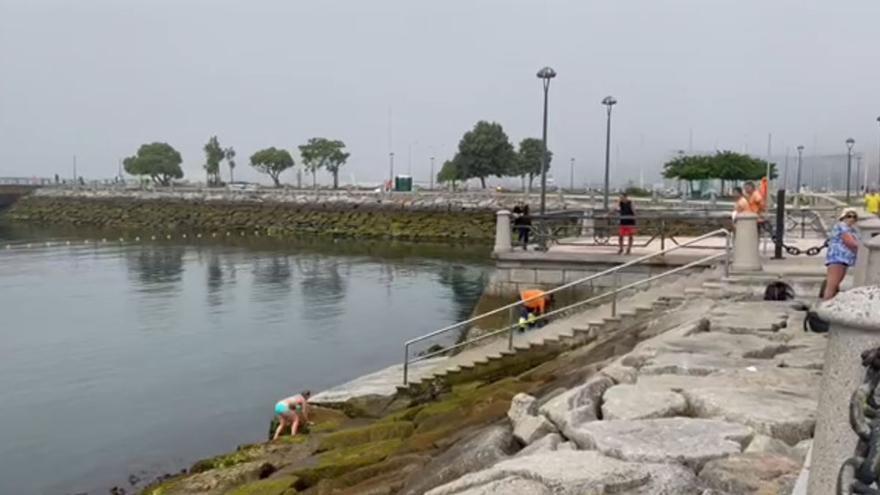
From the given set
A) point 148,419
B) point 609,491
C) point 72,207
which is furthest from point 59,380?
point 72,207

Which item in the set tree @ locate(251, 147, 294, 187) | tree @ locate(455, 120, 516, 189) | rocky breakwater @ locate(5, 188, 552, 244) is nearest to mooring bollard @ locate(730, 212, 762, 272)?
rocky breakwater @ locate(5, 188, 552, 244)

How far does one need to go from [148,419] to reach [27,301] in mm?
18258

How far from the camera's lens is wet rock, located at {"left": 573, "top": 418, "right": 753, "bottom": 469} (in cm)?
508

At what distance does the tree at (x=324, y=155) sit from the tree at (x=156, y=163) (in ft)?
72.4

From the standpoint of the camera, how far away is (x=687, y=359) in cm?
809

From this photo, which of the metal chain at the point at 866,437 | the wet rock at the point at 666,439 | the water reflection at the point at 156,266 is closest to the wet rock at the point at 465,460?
the wet rock at the point at 666,439

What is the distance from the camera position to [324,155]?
412 ft

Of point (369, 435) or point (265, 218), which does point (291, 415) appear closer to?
point (369, 435)

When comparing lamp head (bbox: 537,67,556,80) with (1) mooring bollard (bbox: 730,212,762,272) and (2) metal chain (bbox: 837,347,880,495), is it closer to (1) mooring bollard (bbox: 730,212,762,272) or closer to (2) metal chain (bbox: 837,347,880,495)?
(1) mooring bollard (bbox: 730,212,762,272)

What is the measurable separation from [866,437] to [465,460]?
3.82 metres

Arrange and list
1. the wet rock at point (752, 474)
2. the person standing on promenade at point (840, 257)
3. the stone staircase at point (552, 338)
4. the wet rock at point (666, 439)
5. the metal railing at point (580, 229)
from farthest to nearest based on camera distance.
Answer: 1. the metal railing at point (580, 229)
2. the stone staircase at point (552, 338)
3. the person standing on promenade at point (840, 257)
4. the wet rock at point (666, 439)
5. the wet rock at point (752, 474)

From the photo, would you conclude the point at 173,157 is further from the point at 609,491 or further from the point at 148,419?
the point at 609,491

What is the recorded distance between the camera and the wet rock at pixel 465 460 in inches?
237

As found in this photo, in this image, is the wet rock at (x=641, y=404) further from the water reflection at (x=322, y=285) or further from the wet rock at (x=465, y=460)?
the water reflection at (x=322, y=285)
